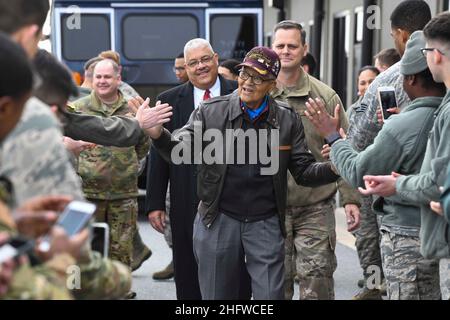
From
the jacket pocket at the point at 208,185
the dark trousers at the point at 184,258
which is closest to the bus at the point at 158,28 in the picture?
the dark trousers at the point at 184,258

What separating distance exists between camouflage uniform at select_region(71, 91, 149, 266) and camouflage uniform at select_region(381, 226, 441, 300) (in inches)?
130

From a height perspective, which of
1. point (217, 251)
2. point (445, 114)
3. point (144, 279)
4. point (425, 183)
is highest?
point (445, 114)

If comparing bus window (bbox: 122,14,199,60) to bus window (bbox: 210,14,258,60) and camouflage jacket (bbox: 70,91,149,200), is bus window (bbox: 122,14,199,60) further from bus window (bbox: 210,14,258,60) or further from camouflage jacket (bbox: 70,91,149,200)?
camouflage jacket (bbox: 70,91,149,200)

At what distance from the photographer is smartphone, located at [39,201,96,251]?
2.99 meters

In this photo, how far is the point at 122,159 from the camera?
27.8 feet

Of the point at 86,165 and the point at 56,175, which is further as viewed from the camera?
the point at 86,165

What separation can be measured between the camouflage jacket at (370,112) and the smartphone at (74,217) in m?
3.39

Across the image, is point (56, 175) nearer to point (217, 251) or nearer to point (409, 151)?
point (409, 151)

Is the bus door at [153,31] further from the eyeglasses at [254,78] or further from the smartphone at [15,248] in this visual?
the smartphone at [15,248]

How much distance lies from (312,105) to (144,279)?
4.58 metres

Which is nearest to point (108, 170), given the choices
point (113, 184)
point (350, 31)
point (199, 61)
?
point (113, 184)

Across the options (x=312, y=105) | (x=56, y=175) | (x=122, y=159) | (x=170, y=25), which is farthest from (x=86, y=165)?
(x=170, y=25)

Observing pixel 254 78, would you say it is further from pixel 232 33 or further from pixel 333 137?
pixel 232 33

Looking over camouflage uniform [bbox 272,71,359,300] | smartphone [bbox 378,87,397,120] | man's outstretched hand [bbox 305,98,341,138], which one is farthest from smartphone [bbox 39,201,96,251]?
camouflage uniform [bbox 272,71,359,300]
